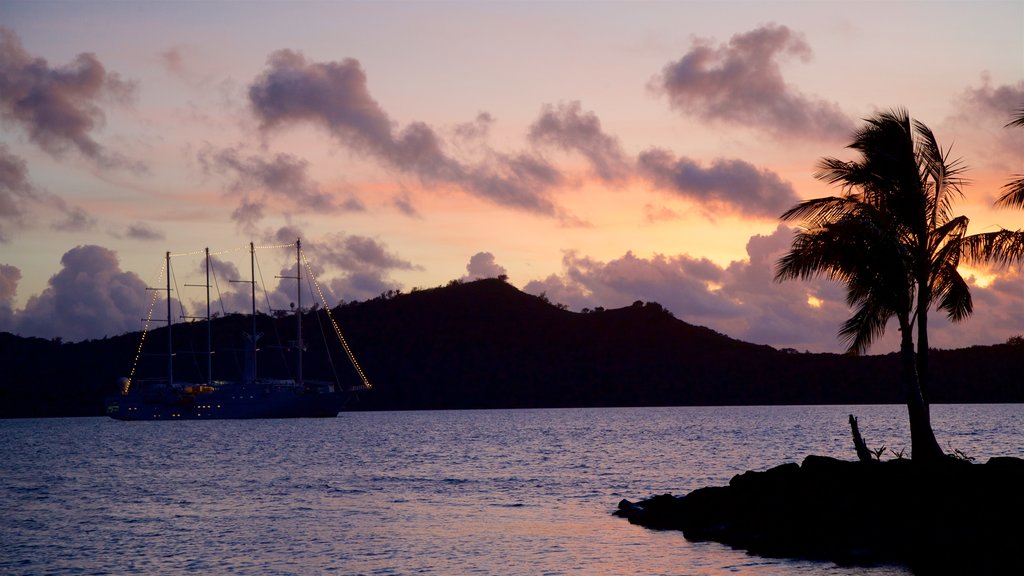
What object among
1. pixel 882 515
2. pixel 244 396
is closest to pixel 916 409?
pixel 882 515

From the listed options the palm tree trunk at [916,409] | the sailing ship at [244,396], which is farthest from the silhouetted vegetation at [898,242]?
the sailing ship at [244,396]

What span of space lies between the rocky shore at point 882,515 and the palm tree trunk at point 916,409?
38cm

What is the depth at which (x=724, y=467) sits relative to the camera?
174ft

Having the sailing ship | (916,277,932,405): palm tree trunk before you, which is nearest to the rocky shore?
(916,277,932,405): palm tree trunk

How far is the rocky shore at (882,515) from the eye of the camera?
2078 centimetres

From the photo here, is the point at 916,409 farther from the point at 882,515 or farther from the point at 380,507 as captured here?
the point at 380,507

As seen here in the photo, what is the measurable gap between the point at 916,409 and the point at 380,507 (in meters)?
20.1

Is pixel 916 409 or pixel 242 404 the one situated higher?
pixel 916 409

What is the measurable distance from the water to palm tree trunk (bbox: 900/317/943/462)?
148 inches

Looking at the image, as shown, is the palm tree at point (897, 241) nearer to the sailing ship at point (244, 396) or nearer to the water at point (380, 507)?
the water at point (380, 507)

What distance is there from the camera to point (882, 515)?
77.4 ft

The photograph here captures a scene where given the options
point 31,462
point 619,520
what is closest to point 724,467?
point 619,520

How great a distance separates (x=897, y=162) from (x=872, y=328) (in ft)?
13.6

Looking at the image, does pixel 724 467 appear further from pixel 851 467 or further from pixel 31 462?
pixel 31 462
